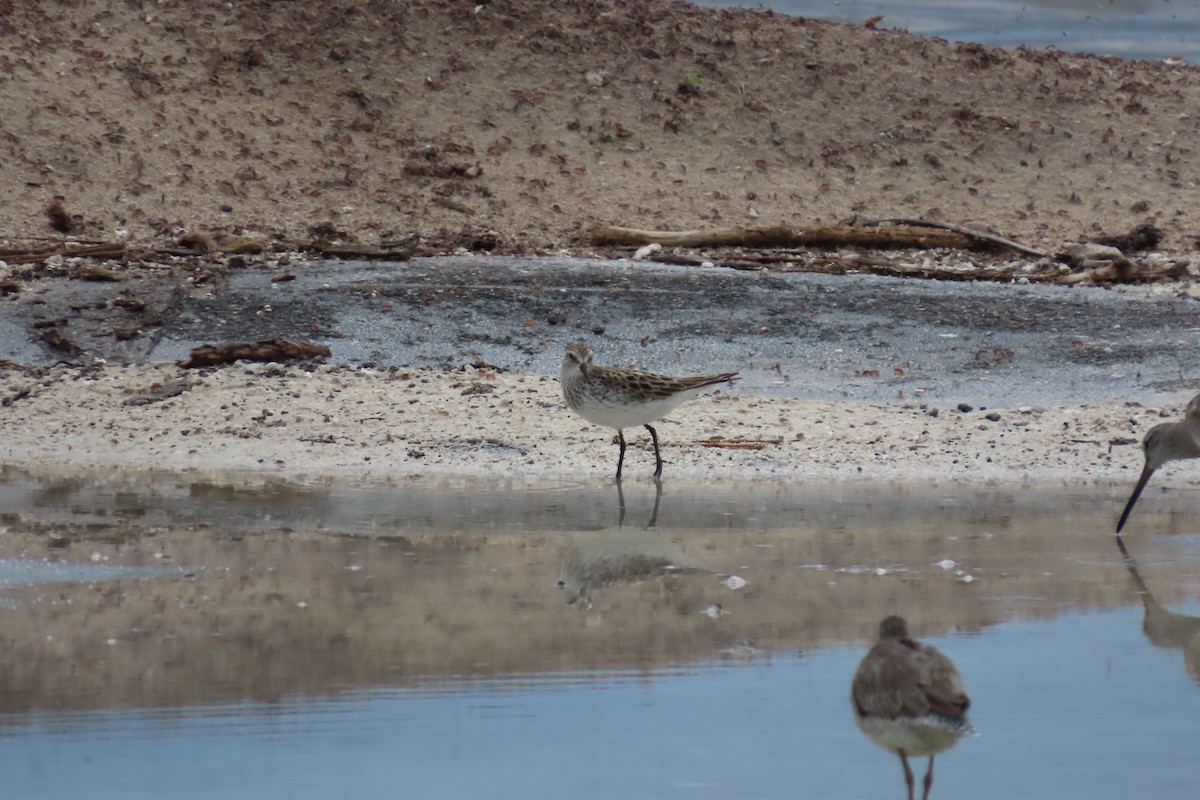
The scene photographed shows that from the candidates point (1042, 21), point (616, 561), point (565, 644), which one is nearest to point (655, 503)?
point (616, 561)

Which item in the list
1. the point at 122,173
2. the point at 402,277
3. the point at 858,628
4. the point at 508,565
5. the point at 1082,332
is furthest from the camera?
the point at 122,173

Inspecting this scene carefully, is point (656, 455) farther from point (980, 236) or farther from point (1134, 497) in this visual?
point (980, 236)

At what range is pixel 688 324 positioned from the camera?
45.8ft

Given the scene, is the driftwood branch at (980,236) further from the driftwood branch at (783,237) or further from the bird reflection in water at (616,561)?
the bird reflection in water at (616,561)

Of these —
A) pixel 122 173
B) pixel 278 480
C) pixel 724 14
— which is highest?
pixel 724 14

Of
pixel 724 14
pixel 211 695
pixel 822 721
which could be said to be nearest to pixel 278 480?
pixel 211 695

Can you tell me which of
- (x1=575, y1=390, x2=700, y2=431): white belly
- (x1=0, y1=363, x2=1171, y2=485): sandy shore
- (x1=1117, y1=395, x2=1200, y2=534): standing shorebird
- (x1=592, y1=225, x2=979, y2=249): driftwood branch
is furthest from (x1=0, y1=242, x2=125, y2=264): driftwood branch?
(x1=1117, y1=395, x2=1200, y2=534): standing shorebird

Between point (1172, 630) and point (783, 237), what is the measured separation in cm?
1090

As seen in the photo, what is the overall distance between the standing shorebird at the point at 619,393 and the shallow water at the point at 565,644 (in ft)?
2.94

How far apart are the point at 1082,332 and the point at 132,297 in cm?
781

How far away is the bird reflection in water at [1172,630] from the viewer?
245 inches

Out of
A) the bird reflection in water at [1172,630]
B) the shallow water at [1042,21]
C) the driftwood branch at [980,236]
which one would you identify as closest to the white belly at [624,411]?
the bird reflection in water at [1172,630]

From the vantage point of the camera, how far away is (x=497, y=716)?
17.7 feet

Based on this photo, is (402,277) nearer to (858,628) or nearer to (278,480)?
(278,480)
